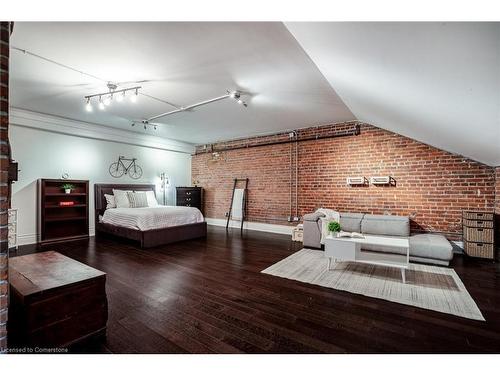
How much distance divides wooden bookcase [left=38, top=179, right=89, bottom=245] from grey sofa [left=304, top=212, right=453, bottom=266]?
5.10 metres

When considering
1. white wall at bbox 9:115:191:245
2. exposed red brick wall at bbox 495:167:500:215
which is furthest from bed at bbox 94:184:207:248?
exposed red brick wall at bbox 495:167:500:215

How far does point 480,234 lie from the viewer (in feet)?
12.3

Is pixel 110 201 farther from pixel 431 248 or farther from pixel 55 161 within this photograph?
pixel 431 248

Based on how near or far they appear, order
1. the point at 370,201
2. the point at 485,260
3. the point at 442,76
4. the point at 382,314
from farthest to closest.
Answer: the point at 370,201, the point at 485,260, the point at 382,314, the point at 442,76

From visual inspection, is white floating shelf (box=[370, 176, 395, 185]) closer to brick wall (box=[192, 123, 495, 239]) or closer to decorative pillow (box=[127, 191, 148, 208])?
brick wall (box=[192, 123, 495, 239])

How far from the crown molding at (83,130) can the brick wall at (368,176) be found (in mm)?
2234

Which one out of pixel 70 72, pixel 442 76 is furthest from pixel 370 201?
pixel 70 72

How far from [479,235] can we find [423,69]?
11.5 feet

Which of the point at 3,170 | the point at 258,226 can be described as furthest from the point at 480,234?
the point at 3,170

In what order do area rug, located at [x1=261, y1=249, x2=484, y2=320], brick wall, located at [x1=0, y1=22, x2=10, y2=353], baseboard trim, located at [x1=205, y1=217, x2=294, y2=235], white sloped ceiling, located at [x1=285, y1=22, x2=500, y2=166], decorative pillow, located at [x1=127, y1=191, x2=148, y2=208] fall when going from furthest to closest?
baseboard trim, located at [x1=205, y1=217, x2=294, y2=235] → decorative pillow, located at [x1=127, y1=191, x2=148, y2=208] → area rug, located at [x1=261, y1=249, x2=484, y2=320] → white sloped ceiling, located at [x1=285, y1=22, x2=500, y2=166] → brick wall, located at [x1=0, y1=22, x2=10, y2=353]

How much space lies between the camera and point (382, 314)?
7.14ft

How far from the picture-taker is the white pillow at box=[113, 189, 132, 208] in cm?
574

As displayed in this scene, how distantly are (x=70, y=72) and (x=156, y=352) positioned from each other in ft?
11.2

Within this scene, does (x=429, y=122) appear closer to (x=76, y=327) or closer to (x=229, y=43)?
(x=229, y=43)
